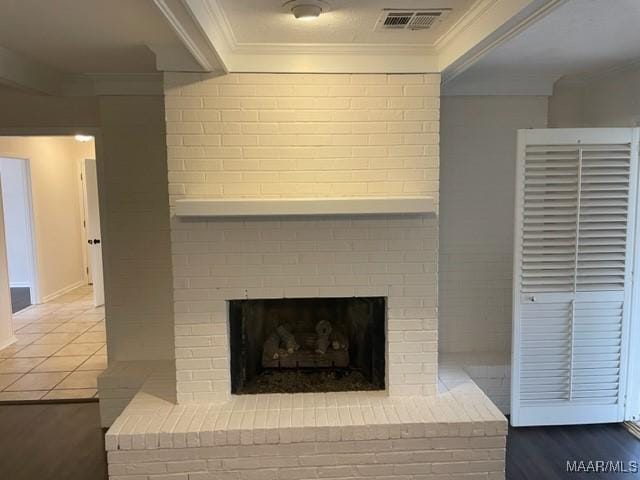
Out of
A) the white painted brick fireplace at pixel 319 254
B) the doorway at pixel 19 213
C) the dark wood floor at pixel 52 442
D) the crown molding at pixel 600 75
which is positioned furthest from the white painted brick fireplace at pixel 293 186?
the doorway at pixel 19 213

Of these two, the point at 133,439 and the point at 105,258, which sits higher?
the point at 105,258

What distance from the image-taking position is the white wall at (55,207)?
247 inches

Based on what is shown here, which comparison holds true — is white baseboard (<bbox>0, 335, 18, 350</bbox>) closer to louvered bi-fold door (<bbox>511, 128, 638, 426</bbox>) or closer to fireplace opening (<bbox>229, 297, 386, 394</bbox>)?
fireplace opening (<bbox>229, 297, 386, 394</bbox>)

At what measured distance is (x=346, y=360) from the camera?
3.01m

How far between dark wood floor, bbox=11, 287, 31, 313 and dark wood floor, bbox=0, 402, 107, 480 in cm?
333

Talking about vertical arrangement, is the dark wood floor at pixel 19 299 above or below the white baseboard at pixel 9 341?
above

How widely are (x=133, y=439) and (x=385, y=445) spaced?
49.1 inches

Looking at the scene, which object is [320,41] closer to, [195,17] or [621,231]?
[195,17]

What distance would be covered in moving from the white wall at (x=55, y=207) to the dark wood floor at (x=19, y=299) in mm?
256

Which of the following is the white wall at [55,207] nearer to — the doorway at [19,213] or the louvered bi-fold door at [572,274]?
the doorway at [19,213]

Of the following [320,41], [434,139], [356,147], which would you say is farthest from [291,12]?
[434,139]

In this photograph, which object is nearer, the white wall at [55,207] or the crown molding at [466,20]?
the crown molding at [466,20]

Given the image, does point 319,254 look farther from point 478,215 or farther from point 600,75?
point 600,75

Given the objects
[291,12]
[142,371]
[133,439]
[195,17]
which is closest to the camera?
[195,17]
